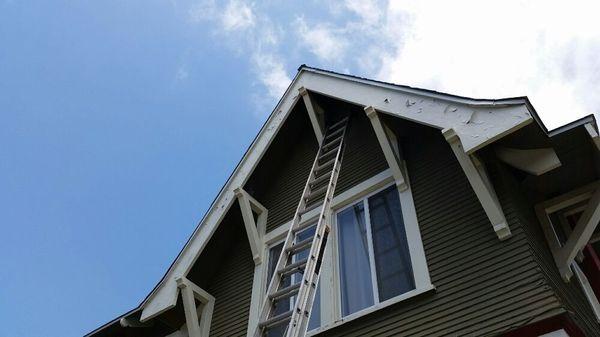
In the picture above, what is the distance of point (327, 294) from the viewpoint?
6.16 meters

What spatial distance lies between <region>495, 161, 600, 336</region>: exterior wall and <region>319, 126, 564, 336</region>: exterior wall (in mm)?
155

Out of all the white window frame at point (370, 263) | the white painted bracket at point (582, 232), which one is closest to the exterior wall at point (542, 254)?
the white painted bracket at point (582, 232)

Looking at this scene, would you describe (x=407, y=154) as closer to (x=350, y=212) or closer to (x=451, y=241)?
(x=350, y=212)

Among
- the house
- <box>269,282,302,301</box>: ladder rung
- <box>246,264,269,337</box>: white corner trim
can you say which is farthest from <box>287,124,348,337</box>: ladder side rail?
<box>246,264,269,337</box>: white corner trim

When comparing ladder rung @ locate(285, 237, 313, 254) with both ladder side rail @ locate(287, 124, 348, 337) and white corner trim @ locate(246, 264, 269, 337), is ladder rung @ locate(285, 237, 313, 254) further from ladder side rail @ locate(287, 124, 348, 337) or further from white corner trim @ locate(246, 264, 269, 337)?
white corner trim @ locate(246, 264, 269, 337)

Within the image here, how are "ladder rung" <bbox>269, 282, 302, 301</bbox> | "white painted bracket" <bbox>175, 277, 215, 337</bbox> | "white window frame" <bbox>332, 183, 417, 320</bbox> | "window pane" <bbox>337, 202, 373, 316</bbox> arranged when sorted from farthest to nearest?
"white painted bracket" <bbox>175, 277, 215, 337</bbox>
"window pane" <bbox>337, 202, 373, 316</bbox>
"white window frame" <bbox>332, 183, 417, 320</bbox>
"ladder rung" <bbox>269, 282, 302, 301</bbox>

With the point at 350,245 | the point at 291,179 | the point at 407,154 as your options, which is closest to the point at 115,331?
the point at 291,179

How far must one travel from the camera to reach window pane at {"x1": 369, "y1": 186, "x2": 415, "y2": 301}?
5.65 m

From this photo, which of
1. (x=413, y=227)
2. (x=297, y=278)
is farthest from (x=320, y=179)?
(x=297, y=278)

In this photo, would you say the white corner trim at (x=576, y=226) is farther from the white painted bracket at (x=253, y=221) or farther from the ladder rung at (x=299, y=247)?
the white painted bracket at (x=253, y=221)

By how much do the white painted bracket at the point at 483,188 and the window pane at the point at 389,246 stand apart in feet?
3.51

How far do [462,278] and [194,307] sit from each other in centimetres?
389

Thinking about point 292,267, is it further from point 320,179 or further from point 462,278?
point 320,179

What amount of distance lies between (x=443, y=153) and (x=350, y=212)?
4.78 feet
